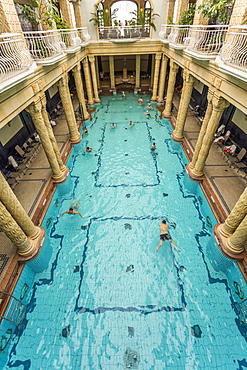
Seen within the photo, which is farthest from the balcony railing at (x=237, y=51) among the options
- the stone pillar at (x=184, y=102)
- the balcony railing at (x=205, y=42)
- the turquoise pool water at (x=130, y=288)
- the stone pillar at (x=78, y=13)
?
the stone pillar at (x=78, y=13)

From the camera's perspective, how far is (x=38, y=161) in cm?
1123

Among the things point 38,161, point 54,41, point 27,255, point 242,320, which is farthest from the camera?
point 38,161

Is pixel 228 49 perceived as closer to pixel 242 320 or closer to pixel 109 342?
pixel 242 320

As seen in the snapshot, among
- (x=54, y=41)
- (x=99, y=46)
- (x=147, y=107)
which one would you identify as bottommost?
(x=147, y=107)

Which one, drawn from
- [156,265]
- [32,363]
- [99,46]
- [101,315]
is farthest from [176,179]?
[99,46]

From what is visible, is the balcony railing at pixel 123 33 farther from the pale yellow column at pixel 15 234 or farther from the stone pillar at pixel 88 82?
the pale yellow column at pixel 15 234

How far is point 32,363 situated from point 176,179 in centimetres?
890

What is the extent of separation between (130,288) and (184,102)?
9.68 metres

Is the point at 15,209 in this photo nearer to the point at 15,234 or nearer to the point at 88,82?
the point at 15,234

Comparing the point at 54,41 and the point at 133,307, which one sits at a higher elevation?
the point at 54,41

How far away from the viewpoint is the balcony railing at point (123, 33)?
53.0 ft

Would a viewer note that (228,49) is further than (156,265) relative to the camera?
No

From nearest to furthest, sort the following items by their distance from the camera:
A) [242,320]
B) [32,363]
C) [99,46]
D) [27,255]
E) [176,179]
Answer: [32,363] < [242,320] < [27,255] < [176,179] < [99,46]

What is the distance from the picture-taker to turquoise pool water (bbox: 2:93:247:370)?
17.2 feet
